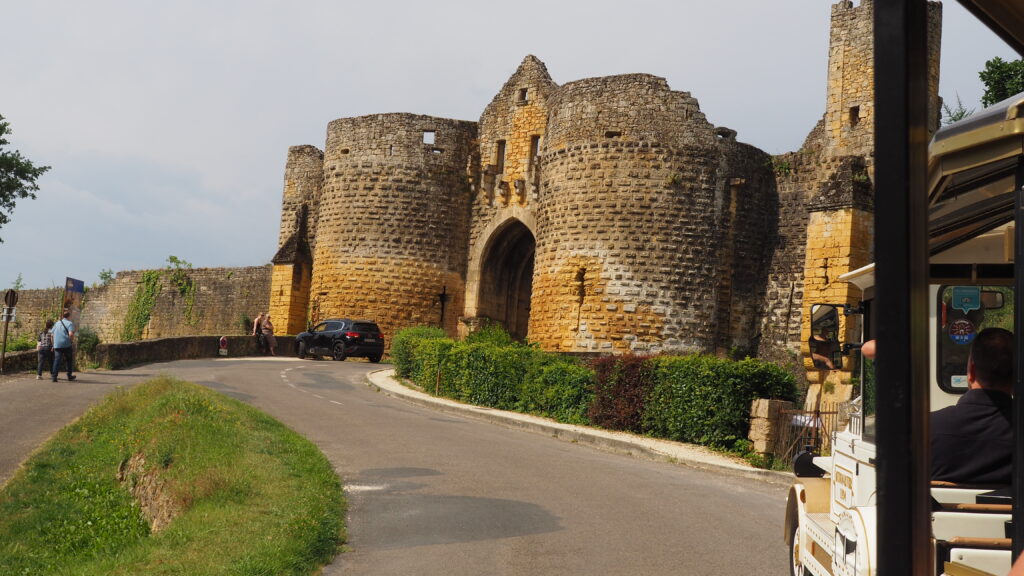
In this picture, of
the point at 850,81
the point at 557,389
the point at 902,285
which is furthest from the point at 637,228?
A: the point at 902,285

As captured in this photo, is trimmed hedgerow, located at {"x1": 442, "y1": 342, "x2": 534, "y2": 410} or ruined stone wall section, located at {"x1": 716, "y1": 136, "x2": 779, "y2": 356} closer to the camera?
trimmed hedgerow, located at {"x1": 442, "y1": 342, "x2": 534, "y2": 410}

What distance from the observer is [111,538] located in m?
10.2

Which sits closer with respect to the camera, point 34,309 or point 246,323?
point 246,323

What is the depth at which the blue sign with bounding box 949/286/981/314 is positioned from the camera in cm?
472

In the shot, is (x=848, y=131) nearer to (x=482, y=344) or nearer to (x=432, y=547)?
(x=482, y=344)

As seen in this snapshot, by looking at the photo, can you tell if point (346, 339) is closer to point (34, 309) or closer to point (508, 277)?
point (508, 277)

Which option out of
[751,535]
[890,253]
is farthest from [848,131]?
[890,253]

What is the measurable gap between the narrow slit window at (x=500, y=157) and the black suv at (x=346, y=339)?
6.09 metres

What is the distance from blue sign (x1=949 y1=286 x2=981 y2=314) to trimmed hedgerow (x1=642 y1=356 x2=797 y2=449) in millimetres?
9142

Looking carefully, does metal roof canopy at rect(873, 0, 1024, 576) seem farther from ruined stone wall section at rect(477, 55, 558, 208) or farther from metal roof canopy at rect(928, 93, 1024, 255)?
ruined stone wall section at rect(477, 55, 558, 208)

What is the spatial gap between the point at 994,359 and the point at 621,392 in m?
11.9

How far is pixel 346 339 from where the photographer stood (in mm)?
29375

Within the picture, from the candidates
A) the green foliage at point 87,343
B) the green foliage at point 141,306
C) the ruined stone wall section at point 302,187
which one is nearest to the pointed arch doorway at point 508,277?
the ruined stone wall section at point 302,187

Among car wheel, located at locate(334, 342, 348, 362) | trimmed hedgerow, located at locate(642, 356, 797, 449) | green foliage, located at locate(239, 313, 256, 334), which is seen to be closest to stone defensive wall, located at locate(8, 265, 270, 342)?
green foliage, located at locate(239, 313, 256, 334)
